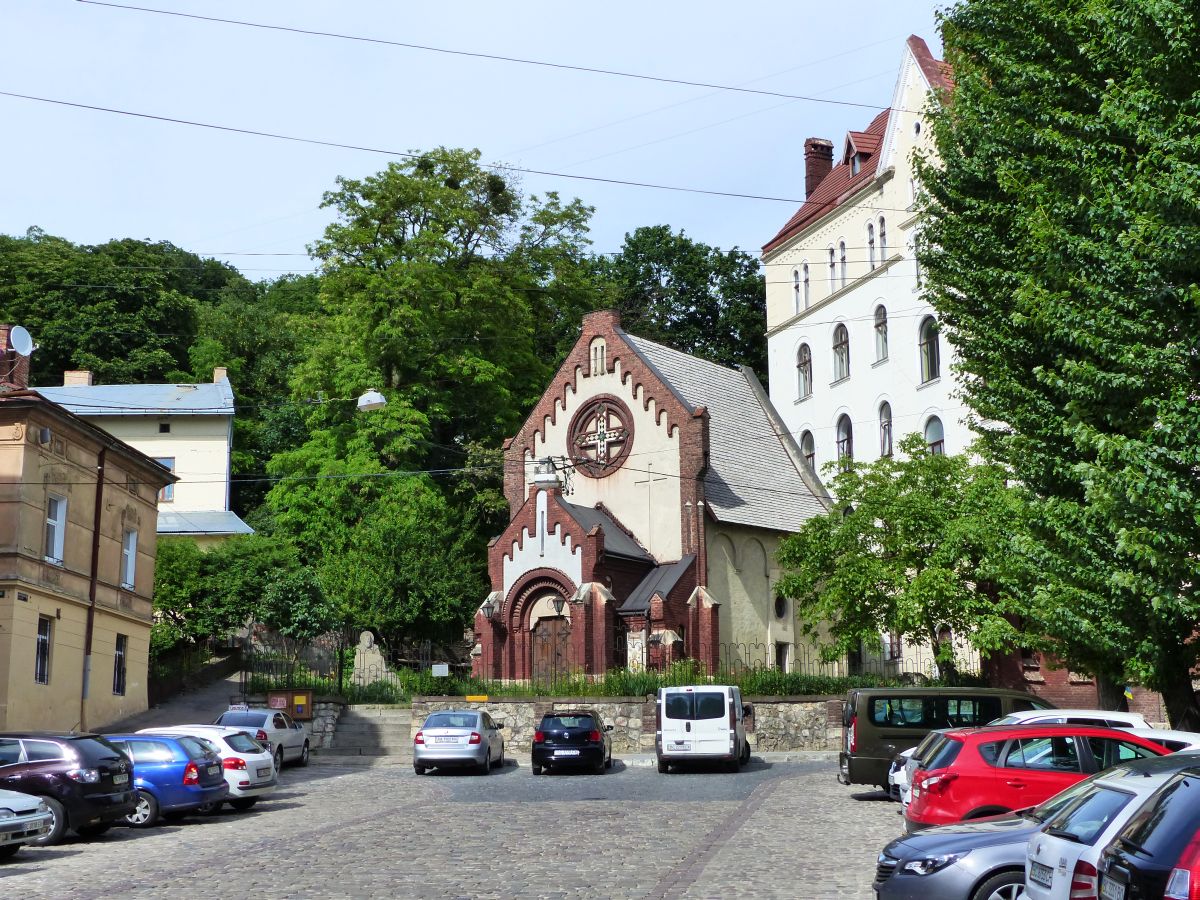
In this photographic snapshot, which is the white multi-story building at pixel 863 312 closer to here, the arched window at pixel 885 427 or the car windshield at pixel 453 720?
the arched window at pixel 885 427

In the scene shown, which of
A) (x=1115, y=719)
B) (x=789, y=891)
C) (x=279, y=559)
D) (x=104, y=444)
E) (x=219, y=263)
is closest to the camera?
(x=789, y=891)

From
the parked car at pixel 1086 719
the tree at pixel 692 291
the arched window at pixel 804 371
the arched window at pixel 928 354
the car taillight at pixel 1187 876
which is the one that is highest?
the tree at pixel 692 291

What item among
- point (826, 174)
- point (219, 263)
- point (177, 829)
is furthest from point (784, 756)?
point (219, 263)

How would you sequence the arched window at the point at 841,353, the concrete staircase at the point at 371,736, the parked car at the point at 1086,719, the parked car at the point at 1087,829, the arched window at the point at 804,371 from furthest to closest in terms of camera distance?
1. the arched window at the point at 804,371
2. the arched window at the point at 841,353
3. the concrete staircase at the point at 371,736
4. the parked car at the point at 1086,719
5. the parked car at the point at 1087,829

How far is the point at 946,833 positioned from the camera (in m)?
10.7

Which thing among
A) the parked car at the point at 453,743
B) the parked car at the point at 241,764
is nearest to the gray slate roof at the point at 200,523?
the parked car at the point at 453,743

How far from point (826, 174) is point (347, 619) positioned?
28.5 meters

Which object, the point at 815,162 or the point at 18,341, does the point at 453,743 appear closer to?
the point at 18,341

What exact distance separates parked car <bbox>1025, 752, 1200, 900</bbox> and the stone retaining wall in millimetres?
25196

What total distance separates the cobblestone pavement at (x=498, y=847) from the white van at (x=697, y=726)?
3161mm

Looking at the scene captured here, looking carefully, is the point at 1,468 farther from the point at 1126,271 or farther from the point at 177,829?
the point at 1126,271

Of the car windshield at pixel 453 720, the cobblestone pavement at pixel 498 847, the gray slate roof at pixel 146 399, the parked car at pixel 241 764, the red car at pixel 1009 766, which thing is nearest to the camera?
the cobblestone pavement at pixel 498 847

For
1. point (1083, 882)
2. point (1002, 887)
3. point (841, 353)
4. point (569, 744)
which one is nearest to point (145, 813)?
point (569, 744)

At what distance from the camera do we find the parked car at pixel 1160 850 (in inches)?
275
